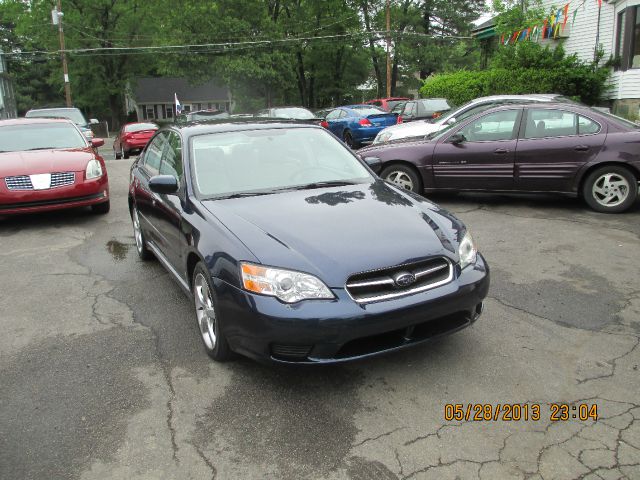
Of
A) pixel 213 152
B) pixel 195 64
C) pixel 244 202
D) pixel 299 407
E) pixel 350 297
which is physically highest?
pixel 195 64

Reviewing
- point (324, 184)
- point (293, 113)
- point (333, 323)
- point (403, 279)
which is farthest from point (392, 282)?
point (293, 113)

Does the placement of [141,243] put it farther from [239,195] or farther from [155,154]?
[239,195]


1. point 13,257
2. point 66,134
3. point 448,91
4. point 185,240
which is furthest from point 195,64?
point 185,240

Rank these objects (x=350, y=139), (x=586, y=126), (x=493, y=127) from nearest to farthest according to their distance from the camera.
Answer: (x=586, y=126)
(x=493, y=127)
(x=350, y=139)

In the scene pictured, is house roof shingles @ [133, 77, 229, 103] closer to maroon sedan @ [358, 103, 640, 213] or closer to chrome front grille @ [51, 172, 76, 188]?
chrome front grille @ [51, 172, 76, 188]

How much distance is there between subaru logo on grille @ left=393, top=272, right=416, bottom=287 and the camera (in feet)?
10.5

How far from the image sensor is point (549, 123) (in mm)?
7867

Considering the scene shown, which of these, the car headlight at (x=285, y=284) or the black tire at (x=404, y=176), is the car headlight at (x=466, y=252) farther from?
the black tire at (x=404, y=176)

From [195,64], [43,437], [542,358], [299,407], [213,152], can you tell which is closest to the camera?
[43,437]

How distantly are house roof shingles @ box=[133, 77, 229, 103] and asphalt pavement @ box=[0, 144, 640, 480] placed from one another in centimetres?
6980

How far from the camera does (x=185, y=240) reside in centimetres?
409

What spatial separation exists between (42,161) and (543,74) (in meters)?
15.0

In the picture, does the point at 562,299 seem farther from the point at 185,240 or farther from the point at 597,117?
the point at 597,117

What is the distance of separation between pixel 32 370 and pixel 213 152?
205cm
